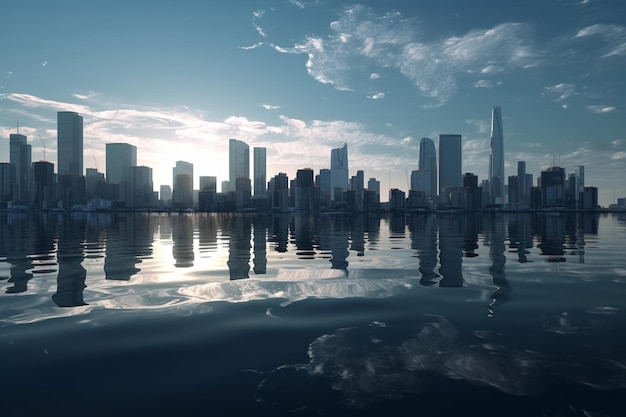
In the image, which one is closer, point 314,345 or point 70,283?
point 314,345

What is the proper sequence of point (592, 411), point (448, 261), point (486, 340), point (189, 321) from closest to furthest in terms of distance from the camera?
point (592, 411), point (486, 340), point (189, 321), point (448, 261)

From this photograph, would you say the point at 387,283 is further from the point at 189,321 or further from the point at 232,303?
the point at 189,321

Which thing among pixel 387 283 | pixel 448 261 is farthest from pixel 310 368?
pixel 448 261

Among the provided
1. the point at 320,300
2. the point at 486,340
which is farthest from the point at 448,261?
the point at 486,340

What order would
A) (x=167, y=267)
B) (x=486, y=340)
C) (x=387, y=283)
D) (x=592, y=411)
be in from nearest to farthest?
1. (x=592, y=411)
2. (x=486, y=340)
3. (x=387, y=283)
4. (x=167, y=267)

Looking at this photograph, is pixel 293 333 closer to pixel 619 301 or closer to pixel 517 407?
pixel 517 407

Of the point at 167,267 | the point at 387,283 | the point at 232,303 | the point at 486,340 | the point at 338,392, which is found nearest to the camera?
the point at 338,392

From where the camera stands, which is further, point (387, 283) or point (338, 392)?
point (387, 283)

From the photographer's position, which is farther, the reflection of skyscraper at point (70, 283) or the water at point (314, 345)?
the reflection of skyscraper at point (70, 283)

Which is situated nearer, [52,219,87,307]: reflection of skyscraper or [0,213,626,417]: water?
[0,213,626,417]: water
